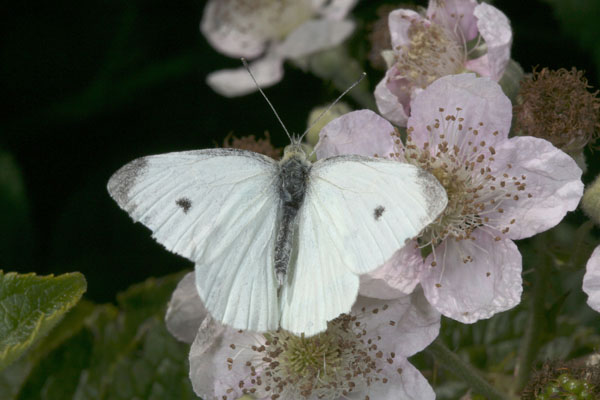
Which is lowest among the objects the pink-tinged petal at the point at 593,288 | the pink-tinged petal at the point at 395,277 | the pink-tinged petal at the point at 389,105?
the pink-tinged petal at the point at 593,288

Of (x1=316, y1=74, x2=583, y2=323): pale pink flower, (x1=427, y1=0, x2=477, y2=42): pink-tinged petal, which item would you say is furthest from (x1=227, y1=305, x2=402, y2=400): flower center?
(x1=427, y1=0, x2=477, y2=42): pink-tinged petal

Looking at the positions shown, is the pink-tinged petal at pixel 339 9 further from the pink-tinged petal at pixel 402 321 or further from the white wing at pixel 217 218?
the pink-tinged petal at pixel 402 321

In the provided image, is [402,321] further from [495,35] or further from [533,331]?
[495,35]

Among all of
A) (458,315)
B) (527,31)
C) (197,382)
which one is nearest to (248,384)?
(197,382)

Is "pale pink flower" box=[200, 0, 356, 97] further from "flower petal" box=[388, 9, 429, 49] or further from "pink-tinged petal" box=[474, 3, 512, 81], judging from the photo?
"pink-tinged petal" box=[474, 3, 512, 81]

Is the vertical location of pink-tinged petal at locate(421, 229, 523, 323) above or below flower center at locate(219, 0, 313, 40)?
below

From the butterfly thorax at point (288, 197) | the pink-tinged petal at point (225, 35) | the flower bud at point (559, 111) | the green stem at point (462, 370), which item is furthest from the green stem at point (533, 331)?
the pink-tinged petal at point (225, 35)

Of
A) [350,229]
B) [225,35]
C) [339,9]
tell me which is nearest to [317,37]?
[339,9]

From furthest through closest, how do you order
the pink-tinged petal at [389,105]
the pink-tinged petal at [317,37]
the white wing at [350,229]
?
the pink-tinged petal at [317,37], the pink-tinged petal at [389,105], the white wing at [350,229]
